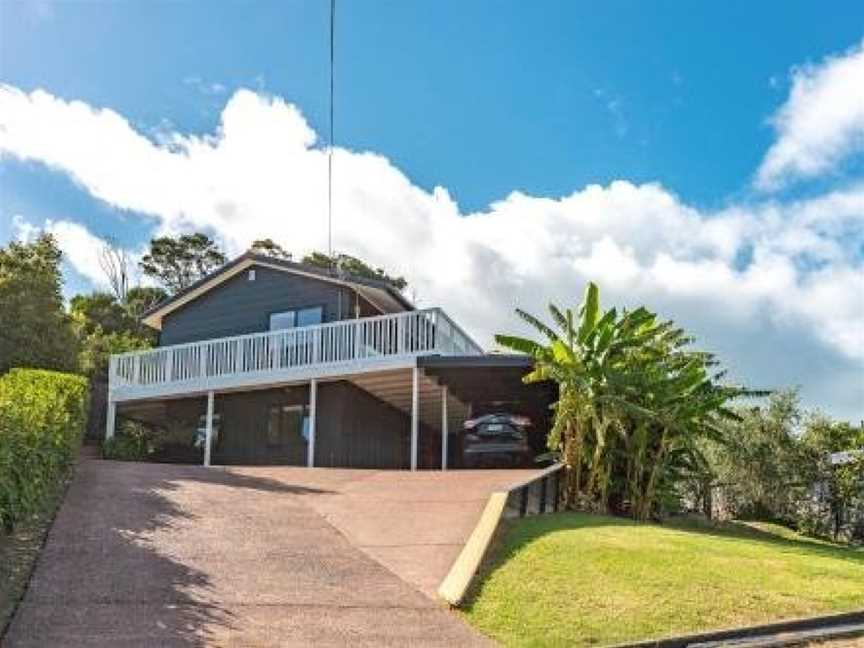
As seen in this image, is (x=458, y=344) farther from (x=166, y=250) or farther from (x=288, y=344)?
(x=166, y=250)

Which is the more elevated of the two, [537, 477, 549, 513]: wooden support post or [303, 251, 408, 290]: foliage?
[303, 251, 408, 290]: foliage

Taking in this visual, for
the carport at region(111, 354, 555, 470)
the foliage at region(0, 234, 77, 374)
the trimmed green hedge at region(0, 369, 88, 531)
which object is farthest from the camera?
the foliage at region(0, 234, 77, 374)

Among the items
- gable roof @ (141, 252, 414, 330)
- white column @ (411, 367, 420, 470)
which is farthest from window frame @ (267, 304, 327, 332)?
white column @ (411, 367, 420, 470)

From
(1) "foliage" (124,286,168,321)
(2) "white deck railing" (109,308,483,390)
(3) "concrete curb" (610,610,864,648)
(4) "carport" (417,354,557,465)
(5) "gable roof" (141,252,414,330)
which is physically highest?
(1) "foliage" (124,286,168,321)

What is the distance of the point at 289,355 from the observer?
26.1 m

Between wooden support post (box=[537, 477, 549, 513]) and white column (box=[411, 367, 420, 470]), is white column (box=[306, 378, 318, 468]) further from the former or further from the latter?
wooden support post (box=[537, 477, 549, 513])

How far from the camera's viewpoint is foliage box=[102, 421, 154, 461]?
86.3 feet

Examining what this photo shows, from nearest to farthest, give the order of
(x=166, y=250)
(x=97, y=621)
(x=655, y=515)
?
1. (x=97, y=621)
2. (x=655, y=515)
3. (x=166, y=250)

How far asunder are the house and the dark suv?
1221 millimetres

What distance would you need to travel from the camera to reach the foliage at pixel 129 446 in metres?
26.3

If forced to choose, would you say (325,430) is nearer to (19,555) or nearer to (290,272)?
(290,272)

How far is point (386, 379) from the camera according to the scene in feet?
84.6

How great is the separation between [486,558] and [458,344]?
1343 centimetres

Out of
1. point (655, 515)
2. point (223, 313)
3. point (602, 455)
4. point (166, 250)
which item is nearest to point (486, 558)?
point (602, 455)
